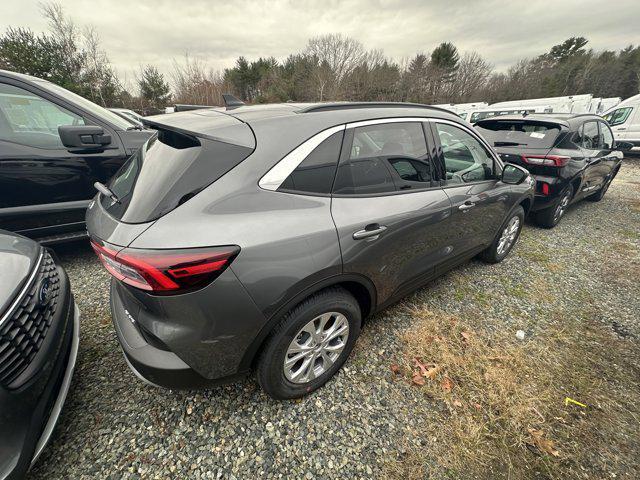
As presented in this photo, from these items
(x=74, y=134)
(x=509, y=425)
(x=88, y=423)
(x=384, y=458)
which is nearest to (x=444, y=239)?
(x=509, y=425)

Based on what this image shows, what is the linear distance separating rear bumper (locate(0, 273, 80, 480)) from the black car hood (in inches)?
10.9

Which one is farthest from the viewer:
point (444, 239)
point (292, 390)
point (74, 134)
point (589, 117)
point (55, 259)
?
point (589, 117)

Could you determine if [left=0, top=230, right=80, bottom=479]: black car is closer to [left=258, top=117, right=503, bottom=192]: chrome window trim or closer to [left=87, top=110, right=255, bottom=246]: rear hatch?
[left=87, top=110, right=255, bottom=246]: rear hatch

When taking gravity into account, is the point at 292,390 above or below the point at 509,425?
above

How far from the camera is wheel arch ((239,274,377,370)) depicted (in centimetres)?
151

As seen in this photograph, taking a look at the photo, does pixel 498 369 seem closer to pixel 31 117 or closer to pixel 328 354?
pixel 328 354

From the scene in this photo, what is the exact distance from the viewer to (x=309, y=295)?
1627mm

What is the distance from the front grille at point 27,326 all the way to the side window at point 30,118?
1932mm

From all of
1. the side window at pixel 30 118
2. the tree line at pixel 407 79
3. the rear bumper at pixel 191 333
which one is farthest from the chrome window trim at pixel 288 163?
the tree line at pixel 407 79

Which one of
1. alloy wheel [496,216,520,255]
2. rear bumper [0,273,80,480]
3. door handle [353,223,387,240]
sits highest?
door handle [353,223,387,240]

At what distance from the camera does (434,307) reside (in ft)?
9.23

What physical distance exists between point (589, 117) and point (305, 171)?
6.01m

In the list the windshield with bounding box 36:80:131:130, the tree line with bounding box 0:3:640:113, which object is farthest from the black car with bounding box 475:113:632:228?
the tree line with bounding box 0:3:640:113

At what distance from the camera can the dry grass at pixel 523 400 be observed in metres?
1.62
